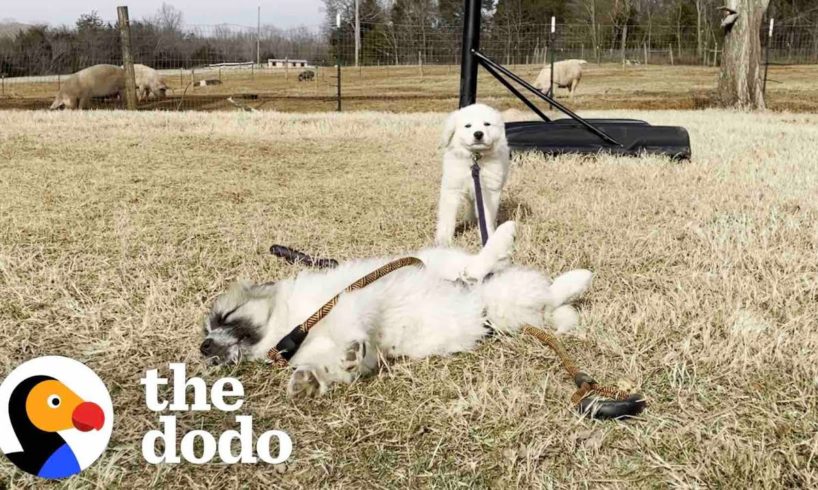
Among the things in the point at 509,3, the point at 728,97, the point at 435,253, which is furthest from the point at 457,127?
the point at 509,3

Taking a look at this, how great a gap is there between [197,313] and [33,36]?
86.4 feet

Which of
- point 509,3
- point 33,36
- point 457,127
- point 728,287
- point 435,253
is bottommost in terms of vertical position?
point 728,287

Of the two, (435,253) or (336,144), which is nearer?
(435,253)

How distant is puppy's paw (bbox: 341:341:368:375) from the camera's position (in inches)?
64.6

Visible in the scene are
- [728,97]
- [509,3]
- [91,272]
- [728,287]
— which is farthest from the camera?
[509,3]

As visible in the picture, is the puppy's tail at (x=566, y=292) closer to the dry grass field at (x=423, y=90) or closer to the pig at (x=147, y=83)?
the dry grass field at (x=423, y=90)

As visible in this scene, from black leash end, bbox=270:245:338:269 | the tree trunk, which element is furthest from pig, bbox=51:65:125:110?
black leash end, bbox=270:245:338:269

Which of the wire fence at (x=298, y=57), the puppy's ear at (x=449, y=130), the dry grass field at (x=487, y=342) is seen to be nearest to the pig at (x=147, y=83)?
the wire fence at (x=298, y=57)

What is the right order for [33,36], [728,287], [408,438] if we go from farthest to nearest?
[33,36]
[728,287]
[408,438]

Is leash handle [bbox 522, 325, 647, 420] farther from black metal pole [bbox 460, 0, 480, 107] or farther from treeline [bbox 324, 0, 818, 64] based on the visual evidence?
treeline [bbox 324, 0, 818, 64]

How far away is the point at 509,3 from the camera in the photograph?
34.1 m

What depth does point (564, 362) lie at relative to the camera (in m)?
1.71

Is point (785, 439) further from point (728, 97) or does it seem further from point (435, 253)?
point (728, 97)

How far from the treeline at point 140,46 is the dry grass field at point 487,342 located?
39.7ft
